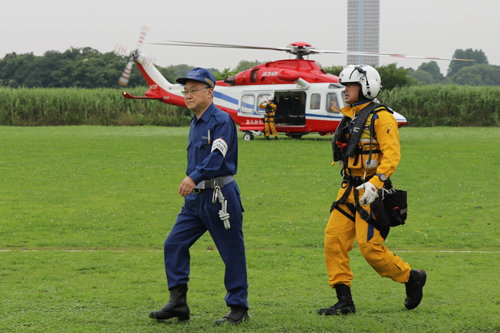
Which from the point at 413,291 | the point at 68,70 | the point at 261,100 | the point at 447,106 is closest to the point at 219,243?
the point at 413,291

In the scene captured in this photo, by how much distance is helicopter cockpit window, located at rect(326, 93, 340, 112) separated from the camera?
2575 cm

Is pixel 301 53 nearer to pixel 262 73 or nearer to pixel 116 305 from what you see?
pixel 262 73

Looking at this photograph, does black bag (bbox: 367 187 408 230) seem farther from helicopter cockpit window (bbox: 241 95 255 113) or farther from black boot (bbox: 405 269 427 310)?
helicopter cockpit window (bbox: 241 95 255 113)

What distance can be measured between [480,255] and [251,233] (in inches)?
128

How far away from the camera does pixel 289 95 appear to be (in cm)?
2723

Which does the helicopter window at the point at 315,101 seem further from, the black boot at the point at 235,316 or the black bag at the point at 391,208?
the black boot at the point at 235,316

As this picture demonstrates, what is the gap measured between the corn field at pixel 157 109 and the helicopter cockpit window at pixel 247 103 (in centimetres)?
1471

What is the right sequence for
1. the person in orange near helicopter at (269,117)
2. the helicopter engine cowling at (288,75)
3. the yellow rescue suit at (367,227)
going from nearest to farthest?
the yellow rescue suit at (367,227)
the helicopter engine cowling at (288,75)
the person in orange near helicopter at (269,117)

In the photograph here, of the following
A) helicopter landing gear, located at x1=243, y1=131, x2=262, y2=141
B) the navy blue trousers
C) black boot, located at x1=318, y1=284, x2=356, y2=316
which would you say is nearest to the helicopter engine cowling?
helicopter landing gear, located at x1=243, y1=131, x2=262, y2=141

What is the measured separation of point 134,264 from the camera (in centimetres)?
725

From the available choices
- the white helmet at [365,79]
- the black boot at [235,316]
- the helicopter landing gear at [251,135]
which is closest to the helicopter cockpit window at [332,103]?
the helicopter landing gear at [251,135]

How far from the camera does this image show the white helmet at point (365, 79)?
18.1 ft

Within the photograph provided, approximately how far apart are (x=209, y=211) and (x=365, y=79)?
1.85 meters

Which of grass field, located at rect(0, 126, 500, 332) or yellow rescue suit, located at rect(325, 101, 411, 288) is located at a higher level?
yellow rescue suit, located at rect(325, 101, 411, 288)
